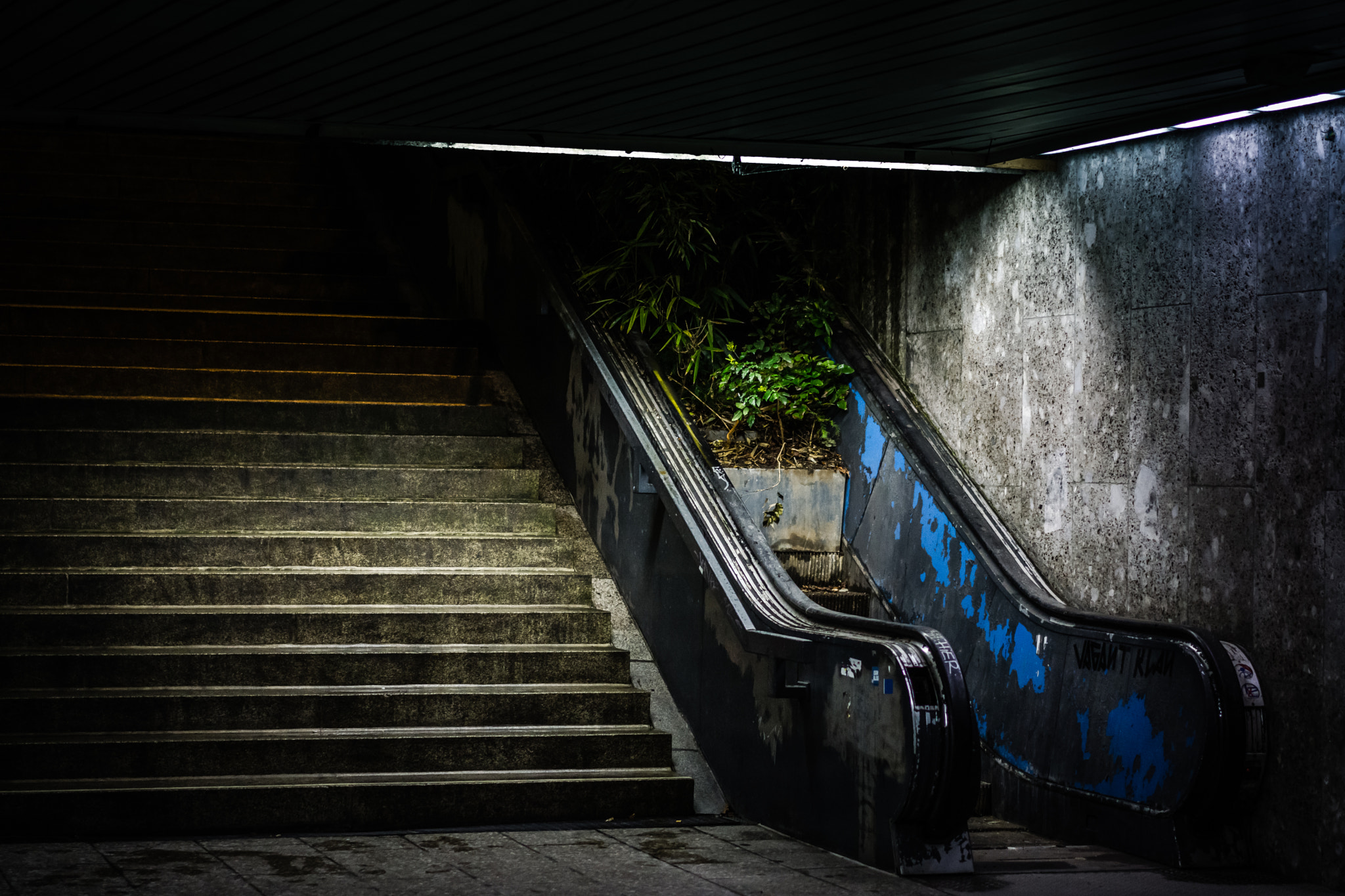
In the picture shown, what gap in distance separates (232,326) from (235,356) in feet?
1.22

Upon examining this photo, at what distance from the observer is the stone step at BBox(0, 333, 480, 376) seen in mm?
8320

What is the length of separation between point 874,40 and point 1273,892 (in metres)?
3.29

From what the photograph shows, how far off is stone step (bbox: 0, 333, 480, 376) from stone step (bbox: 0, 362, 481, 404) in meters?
0.14

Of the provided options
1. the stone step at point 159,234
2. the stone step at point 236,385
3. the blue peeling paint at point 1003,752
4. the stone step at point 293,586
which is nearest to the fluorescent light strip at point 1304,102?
the blue peeling paint at point 1003,752

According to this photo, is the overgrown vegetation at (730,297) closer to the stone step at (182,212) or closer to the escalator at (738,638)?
the escalator at (738,638)

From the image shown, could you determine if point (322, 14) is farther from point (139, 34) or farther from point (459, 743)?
point (459, 743)

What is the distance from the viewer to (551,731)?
A: 630 cm

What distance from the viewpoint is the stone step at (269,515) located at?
6961 millimetres

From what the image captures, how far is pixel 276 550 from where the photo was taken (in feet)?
22.9

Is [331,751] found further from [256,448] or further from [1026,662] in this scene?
[1026,662]

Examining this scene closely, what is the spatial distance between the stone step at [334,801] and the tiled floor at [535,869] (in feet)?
0.52

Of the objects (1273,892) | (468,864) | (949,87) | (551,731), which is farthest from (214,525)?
(1273,892)

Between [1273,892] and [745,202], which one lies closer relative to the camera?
[1273,892]

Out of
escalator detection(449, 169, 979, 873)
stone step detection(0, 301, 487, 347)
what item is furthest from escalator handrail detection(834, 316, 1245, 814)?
stone step detection(0, 301, 487, 347)
